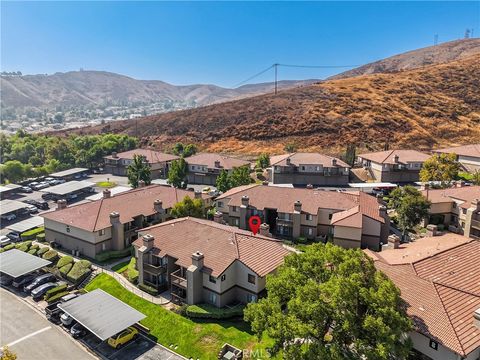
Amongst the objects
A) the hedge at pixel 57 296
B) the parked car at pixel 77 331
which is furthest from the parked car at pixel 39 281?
the parked car at pixel 77 331

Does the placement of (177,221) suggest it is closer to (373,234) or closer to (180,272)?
(180,272)

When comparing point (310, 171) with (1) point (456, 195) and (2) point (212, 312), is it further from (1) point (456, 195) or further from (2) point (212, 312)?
(2) point (212, 312)

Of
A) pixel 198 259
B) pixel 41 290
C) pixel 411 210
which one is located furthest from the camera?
pixel 411 210

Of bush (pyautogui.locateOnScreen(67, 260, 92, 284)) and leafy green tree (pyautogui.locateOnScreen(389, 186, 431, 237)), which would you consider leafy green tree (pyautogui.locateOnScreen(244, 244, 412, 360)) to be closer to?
bush (pyautogui.locateOnScreen(67, 260, 92, 284))

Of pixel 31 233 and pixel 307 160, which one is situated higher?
pixel 307 160

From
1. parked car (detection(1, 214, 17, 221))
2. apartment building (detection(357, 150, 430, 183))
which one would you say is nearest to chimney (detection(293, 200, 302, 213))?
apartment building (detection(357, 150, 430, 183))

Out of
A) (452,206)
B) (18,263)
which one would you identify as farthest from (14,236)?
(452,206)
